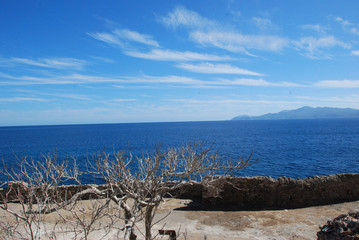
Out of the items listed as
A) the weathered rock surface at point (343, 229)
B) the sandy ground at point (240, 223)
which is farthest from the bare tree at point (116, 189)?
the weathered rock surface at point (343, 229)

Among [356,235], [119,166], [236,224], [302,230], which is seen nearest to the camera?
[356,235]

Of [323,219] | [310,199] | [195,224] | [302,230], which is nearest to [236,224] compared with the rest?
[195,224]

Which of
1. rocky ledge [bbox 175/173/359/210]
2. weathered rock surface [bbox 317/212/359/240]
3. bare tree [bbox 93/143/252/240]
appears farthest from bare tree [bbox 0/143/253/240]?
rocky ledge [bbox 175/173/359/210]

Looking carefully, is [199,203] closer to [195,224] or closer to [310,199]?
[195,224]

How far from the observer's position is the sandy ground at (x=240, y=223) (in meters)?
11.1

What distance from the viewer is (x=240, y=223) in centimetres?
1248

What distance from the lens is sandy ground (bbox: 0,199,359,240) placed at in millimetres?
11094

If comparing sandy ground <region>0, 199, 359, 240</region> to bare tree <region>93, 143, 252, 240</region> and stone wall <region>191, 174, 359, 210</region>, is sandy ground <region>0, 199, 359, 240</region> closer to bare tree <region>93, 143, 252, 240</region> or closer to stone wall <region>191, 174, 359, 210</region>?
stone wall <region>191, 174, 359, 210</region>

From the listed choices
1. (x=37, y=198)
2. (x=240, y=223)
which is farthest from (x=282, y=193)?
(x=37, y=198)

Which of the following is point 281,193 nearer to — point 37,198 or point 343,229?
point 343,229

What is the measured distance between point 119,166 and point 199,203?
8566mm

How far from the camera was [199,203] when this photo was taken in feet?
51.0

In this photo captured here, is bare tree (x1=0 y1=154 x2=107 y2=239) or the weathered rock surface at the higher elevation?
bare tree (x1=0 y1=154 x2=107 y2=239)

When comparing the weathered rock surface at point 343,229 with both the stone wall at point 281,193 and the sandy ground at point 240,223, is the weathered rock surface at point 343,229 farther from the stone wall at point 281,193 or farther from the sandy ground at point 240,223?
the stone wall at point 281,193
